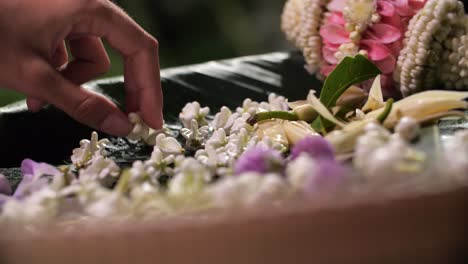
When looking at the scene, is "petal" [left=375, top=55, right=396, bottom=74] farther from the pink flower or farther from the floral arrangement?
the floral arrangement

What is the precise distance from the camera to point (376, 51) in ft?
2.25

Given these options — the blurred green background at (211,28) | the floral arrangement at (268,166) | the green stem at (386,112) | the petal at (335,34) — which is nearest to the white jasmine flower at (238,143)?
the floral arrangement at (268,166)

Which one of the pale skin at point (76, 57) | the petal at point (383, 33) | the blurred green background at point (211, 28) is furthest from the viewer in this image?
the blurred green background at point (211, 28)

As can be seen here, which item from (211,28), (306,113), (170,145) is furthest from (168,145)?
(211,28)

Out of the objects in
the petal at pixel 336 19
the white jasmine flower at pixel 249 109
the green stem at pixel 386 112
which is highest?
the petal at pixel 336 19

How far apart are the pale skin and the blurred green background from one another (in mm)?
1272

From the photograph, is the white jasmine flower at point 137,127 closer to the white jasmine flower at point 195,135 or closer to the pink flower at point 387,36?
the white jasmine flower at point 195,135

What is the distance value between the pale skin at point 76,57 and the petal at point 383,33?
9.2 inches

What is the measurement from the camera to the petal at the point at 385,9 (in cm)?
69

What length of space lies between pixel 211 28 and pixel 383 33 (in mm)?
1303

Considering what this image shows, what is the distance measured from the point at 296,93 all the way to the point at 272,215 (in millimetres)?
417

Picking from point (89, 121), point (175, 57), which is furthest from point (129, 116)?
point (175, 57)

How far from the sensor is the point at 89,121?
522 millimetres

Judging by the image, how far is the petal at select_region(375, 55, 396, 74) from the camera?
0.68 meters
